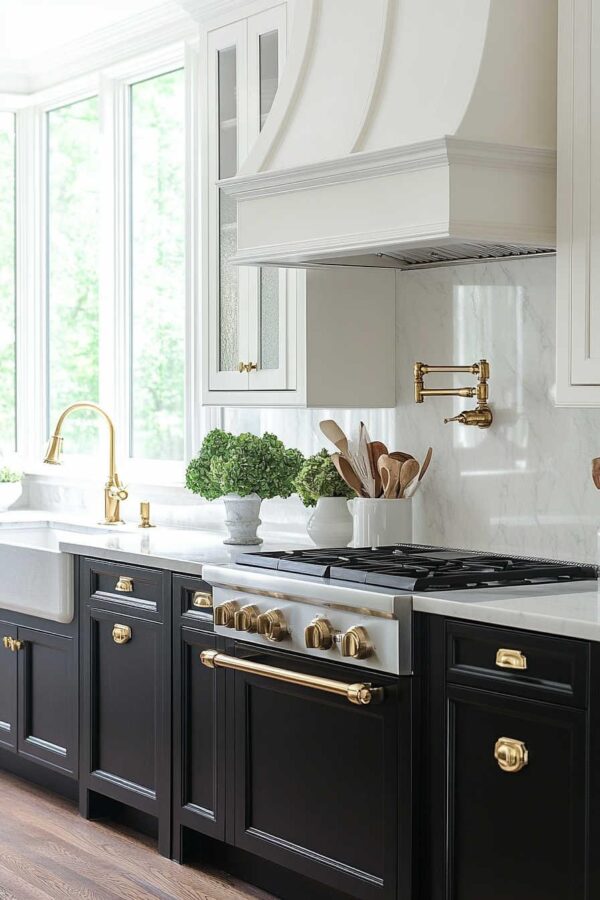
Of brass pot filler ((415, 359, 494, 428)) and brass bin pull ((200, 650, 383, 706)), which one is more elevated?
brass pot filler ((415, 359, 494, 428))

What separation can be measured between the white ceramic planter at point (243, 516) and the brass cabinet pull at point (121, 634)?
0.41 meters

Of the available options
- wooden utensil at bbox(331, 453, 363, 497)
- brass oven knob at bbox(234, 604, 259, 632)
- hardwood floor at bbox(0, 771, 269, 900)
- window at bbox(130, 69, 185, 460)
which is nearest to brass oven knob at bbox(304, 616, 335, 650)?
brass oven knob at bbox(234, 604, 259, 632)

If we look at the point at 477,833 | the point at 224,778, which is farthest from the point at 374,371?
the point at 477,833

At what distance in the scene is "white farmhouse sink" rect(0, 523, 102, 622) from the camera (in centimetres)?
428

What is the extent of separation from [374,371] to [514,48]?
1142 mm

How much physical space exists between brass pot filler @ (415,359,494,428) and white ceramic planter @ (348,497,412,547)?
288mm

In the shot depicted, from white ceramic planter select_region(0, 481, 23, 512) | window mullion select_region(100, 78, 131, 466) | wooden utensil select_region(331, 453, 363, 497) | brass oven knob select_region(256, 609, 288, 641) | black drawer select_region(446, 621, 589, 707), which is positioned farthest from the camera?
white ceramic planter select_region(0, 481, 23, 512)

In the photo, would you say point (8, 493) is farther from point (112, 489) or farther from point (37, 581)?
point (37, 581)

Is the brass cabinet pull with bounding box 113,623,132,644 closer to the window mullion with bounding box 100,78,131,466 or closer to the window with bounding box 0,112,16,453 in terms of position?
the window mullion with bounding box 100,78,131,466

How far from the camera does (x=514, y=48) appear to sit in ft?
10.3

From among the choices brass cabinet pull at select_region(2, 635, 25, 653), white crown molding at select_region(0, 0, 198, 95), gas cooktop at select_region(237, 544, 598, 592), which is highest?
white crown molding at select_region(0, 0, 198, 95)

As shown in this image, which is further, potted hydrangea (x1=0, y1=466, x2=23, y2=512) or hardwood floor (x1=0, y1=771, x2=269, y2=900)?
potted hydrangea (x1=0, y1=466, x2=23, y2=512)

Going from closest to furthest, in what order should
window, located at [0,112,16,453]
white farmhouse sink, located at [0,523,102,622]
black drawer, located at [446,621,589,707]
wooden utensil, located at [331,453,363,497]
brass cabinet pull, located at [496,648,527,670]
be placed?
black drawer, located at [446,621,589,707] → brass cabinet pull, located at [496,648,527,670] → wooden utensil, located at [331,453,363,497] → white farmhouse sink, located at [0,523,102,622] → window, located at [0,112,16,453]

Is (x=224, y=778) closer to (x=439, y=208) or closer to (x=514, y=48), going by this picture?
(x=439, y=208)
